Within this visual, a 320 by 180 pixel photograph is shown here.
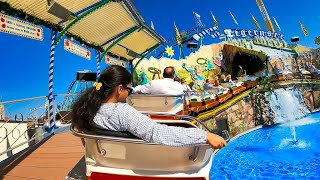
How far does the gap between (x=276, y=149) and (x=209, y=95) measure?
2.75 metres

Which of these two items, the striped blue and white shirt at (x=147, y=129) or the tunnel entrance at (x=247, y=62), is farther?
the tunnel entrance at (x=247, y=62)

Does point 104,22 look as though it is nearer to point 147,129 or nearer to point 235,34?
point 147,129

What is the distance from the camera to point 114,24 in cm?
778

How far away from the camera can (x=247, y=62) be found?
2752 cm

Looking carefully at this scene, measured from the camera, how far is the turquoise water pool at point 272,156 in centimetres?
616

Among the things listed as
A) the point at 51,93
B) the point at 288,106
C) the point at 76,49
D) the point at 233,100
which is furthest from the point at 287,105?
the point at 51,93

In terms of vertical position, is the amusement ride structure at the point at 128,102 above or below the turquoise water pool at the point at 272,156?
above

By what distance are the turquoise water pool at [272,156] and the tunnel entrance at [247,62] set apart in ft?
51.9

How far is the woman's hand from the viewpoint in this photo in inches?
59.3

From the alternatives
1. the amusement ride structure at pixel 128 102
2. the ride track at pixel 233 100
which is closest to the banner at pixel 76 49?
the amusement ride structure at pixel 128 102

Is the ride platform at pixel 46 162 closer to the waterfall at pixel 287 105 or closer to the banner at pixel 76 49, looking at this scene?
the banner at pixel 76 49

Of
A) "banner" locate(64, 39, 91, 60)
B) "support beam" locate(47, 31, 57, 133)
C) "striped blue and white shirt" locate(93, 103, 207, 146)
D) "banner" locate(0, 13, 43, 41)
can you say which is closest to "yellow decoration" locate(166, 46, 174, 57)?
"banner" locate(64, 39, 91, 60)

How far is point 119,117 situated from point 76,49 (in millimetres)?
5820

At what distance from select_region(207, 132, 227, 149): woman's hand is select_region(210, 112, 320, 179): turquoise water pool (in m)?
4.96
